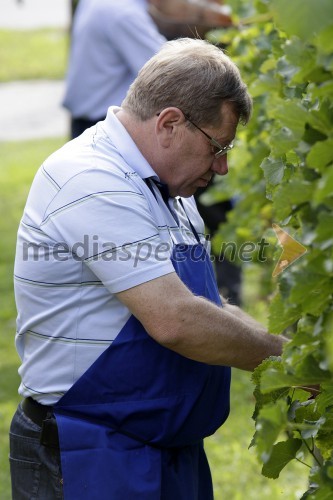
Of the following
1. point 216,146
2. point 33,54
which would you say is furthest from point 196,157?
point 33,54

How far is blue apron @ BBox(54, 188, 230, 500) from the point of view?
253 cm

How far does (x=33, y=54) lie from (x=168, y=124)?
1817 cm

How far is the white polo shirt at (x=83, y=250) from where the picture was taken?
2.39 metres

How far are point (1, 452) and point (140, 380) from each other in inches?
100

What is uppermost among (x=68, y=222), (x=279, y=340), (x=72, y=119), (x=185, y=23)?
(x=68, y=222)

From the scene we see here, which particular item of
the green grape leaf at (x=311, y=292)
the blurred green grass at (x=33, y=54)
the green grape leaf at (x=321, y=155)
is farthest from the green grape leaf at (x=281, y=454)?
the blurred green grass at (x=33, y=54)

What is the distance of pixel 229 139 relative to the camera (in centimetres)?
268

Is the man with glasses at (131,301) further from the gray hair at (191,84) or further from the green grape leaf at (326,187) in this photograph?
the green grape leaf at (326,187)

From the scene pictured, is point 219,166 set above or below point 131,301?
above

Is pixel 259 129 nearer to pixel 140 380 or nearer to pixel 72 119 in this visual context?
pixel 140 380

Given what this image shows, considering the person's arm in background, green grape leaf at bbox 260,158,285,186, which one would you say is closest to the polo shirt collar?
the person's arm in background

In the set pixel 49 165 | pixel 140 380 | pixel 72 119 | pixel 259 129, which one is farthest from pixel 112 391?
pixel 72 119

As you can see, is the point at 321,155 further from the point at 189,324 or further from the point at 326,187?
the point at 189,324

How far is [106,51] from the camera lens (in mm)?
5707
